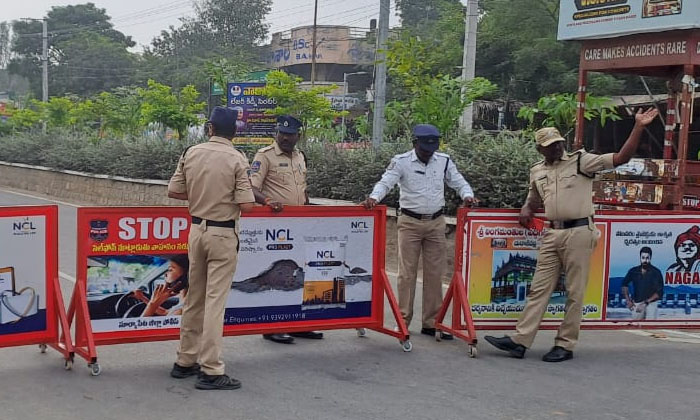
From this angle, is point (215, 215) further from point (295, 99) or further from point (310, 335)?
point (295, 99)

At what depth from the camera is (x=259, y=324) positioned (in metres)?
6.86

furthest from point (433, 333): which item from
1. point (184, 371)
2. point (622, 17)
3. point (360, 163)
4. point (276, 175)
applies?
point (622, 17)

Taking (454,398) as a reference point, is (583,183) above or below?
above

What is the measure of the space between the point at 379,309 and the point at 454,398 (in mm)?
1656

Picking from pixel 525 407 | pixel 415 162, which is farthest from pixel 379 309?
pixel 525 407

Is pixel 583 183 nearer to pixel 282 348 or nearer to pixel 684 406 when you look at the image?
pixel 684 406

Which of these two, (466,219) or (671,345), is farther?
(671,345)

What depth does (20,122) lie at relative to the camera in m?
36.9

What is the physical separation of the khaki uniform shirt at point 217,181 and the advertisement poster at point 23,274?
1.22 metres

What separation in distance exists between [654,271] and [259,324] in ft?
11.7

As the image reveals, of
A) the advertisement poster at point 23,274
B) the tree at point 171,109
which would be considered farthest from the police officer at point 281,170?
the tree at point 171,109

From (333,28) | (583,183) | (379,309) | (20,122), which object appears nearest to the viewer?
(583,183)

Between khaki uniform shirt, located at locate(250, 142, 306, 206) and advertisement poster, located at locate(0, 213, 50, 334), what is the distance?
78.2 inches

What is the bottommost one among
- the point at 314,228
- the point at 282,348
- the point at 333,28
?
the point at 282,348
